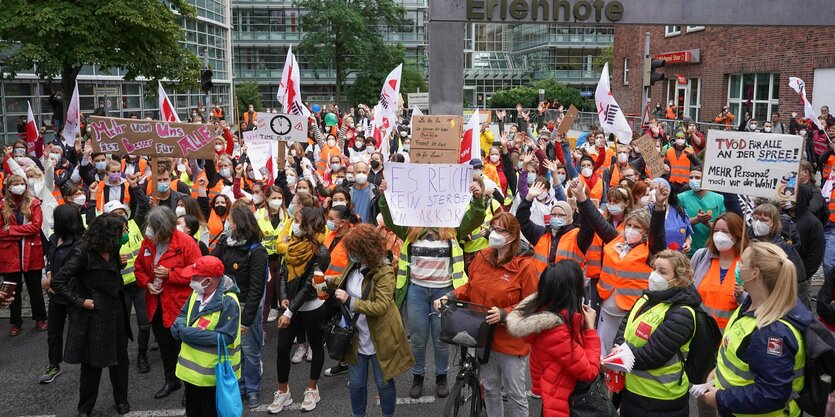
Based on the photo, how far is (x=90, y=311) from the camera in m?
5.74

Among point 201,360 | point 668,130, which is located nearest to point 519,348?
point 201,360

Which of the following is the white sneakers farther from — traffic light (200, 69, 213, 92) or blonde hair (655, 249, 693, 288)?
traffic light (200, 69, 213, 92)

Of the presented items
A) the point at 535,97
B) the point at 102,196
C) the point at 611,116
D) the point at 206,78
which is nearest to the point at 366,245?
the point at 102,196

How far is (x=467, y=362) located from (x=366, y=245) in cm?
111

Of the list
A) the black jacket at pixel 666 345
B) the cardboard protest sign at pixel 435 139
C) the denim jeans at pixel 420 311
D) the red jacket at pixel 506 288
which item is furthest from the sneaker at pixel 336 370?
the black jacket at pixel 666 345

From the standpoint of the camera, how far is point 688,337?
4.02 meters

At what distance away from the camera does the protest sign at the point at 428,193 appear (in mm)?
6012

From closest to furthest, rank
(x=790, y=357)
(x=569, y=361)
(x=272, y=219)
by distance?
1. (x=790, y=357)
2. (x=569, y=361)
3. (x=272, y=219)

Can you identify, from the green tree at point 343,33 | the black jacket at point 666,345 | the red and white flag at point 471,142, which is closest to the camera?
the black jacket at point 666,345

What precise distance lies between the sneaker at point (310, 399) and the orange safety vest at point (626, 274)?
2579 millimetres

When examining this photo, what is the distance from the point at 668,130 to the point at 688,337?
20.3 metres

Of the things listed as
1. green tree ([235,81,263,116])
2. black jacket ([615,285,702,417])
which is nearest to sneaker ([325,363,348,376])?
black jacket ([615,285,702,417])

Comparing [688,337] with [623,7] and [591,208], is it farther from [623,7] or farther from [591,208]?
[623,7]

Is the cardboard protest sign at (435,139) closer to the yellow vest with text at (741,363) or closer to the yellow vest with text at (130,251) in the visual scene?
the yellow vest with text at (130,251)
